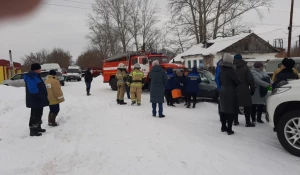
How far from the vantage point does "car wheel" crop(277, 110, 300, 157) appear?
468 centimetres

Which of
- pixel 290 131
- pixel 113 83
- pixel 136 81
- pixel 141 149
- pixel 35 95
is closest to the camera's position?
pixel 290 131

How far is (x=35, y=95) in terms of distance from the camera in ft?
19.8

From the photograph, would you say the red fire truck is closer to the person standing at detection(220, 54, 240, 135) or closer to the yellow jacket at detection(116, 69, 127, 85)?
the yellow jacket at detection(116, 69, 127, 85)

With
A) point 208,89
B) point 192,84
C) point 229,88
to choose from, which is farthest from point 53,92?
point 208,89

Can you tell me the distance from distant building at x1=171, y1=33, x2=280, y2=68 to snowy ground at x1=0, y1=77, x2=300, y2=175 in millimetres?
28435

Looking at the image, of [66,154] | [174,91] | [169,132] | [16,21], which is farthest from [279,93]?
[174,91]

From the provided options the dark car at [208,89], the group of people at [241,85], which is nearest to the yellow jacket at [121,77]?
the dark car at [208,89]

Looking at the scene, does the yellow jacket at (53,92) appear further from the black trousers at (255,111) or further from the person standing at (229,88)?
the black trousers at (255,111)

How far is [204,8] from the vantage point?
129 ft

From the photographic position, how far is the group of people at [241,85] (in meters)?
5.86

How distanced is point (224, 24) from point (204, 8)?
4875mm

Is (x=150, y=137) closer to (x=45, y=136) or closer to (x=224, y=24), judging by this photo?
(x=45, y=136)

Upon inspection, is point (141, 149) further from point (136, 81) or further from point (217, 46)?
point (217, 46)

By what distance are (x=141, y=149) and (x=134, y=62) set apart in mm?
11623
